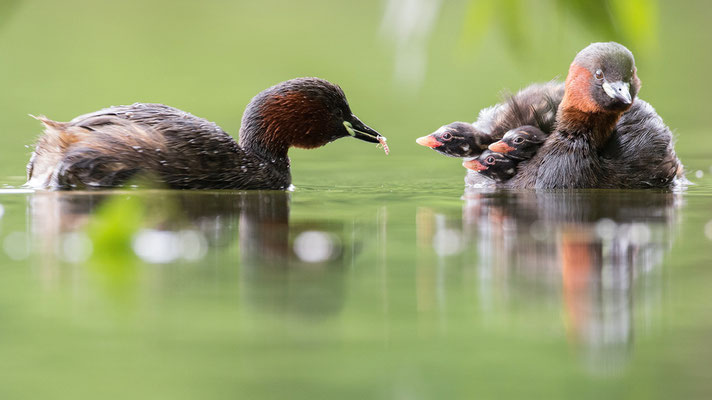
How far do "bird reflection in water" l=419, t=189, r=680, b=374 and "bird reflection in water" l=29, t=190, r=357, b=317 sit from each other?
52 centimetres

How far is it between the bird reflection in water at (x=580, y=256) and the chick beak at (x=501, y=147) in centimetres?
69

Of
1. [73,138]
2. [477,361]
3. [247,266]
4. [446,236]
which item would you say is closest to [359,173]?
[73,138]

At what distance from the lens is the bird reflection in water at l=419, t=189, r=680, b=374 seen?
296 cm

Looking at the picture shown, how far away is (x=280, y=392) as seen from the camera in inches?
93.0

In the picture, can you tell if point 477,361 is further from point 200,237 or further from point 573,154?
point 573,154

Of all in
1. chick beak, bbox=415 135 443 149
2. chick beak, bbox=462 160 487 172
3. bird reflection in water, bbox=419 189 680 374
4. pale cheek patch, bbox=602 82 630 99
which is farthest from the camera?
chick beak, bbox=415 135 443 149

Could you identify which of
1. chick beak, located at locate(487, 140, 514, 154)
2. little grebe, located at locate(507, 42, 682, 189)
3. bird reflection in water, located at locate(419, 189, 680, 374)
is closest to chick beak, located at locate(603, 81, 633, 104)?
little grebe, located at locate(507, 42, 682, 189)

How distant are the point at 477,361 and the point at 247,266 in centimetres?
139

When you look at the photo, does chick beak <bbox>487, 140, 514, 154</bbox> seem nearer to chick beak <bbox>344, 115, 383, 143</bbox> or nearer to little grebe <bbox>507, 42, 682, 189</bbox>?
little grebe <bbox>507, 42, 682, 189</bbox>

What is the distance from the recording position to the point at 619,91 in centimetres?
629

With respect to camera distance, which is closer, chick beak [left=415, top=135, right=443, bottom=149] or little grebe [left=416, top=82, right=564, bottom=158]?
little grebe [left=416, top=82, right=564, bottom=158]

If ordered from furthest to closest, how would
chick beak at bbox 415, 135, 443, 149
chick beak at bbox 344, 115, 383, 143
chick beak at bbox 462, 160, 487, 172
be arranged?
1. chick beak at bbox 415, 135, 443, 149
2. chick beak at bbox 344, 115, 383, 143
3. chick beak at bbox 462, 160, 487, 172

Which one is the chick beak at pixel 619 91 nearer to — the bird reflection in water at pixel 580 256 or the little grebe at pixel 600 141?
the little grebe at pixel 600 141

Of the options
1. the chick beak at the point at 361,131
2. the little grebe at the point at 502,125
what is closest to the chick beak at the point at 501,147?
the little grebe at the point at 502,125
